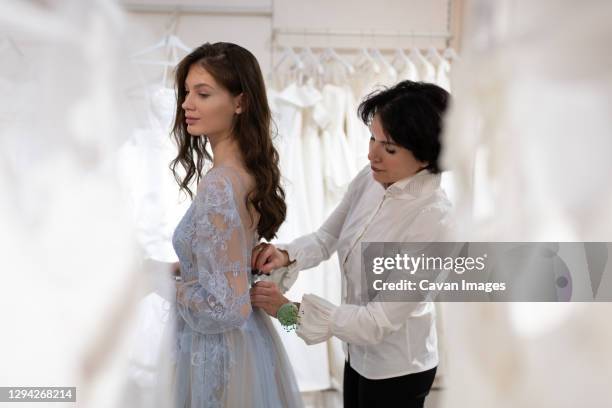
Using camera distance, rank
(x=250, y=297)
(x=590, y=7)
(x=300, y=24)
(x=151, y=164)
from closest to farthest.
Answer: (x=590, y=7) → (x=151, y=164) → (x=250, y=297) → (x=300, y=24)

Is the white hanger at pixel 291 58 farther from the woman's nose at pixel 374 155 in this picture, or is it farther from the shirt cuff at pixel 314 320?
the shirt cuff at pixel 314 320

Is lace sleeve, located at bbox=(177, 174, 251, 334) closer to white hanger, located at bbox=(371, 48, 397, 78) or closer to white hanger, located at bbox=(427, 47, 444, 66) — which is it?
white hanger, located at bbox=(371, 48, 397, 78)

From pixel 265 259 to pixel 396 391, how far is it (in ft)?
1.42

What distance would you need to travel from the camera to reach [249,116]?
1.22 metres

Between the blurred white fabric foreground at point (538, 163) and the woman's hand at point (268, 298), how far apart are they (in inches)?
35.3

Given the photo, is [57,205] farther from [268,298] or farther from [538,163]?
[268,298]

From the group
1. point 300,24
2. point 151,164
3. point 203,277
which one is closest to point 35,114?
point 151,164

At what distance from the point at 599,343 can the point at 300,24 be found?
8.24ft

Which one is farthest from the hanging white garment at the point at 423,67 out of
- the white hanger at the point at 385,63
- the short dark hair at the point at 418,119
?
the short dark hair at the point at 418,119

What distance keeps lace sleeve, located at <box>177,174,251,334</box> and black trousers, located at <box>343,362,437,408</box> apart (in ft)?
1.42

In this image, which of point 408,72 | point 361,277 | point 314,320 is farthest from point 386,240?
point 408,72

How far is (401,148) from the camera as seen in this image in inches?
49.5

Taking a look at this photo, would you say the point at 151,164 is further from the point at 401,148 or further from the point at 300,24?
the point at 300,24

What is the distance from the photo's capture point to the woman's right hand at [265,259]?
1289 mm
